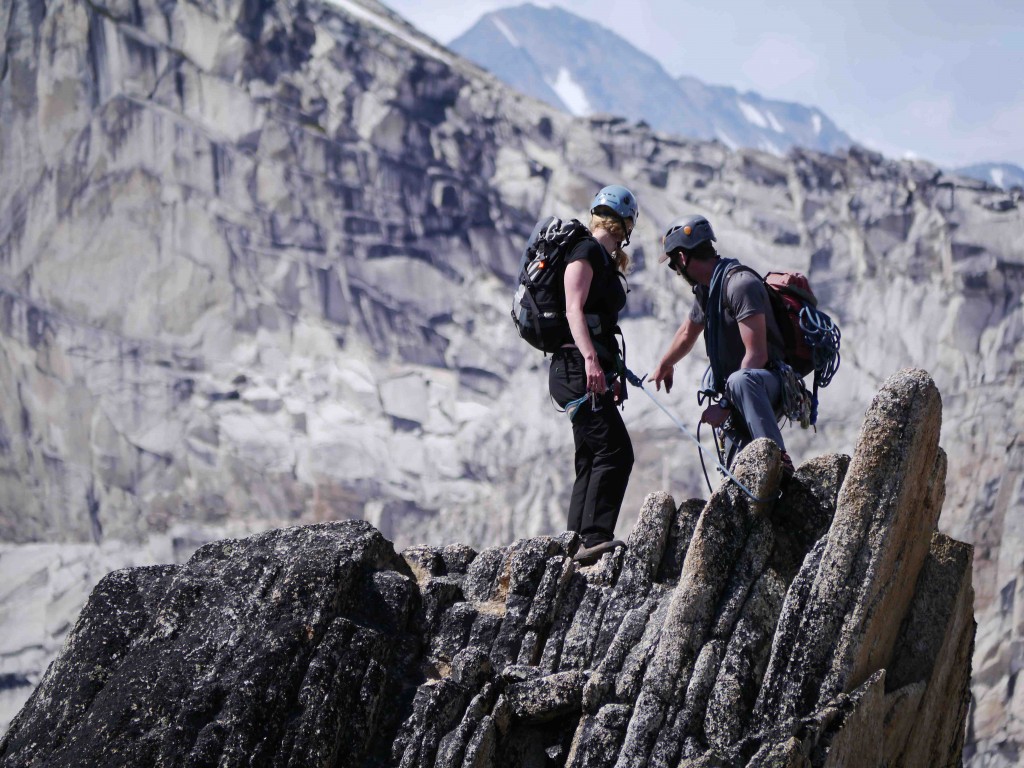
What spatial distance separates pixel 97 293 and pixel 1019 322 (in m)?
41.9

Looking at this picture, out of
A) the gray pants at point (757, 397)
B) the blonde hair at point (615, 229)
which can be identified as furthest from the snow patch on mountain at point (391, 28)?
the gray pants at point (757, 397)

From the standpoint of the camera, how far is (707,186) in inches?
2191

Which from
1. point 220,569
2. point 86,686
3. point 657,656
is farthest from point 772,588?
point 86,686

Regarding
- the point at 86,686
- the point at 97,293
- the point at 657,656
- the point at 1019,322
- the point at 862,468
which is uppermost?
the point at 1019,322

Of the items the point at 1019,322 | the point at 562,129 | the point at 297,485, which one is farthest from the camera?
the point at 562,129

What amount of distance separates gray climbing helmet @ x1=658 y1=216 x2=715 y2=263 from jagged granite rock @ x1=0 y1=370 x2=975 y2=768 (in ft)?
6.49

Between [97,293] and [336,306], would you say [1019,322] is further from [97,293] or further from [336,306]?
[97,293]

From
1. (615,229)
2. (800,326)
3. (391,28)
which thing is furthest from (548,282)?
(391,28)

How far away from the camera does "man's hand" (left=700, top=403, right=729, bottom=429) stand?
937cm

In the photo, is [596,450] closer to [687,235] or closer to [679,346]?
[679,346]

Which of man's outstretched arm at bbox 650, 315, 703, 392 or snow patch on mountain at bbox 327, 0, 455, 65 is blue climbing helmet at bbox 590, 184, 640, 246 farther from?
snow patch on mountain at bbox 327, 0, 455, 65

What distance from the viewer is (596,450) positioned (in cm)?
962

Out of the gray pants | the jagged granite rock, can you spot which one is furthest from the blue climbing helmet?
the jagged granite rock

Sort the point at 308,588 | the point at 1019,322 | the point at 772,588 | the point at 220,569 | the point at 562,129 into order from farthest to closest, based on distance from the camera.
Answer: the point at 562,129 → the point at 1019,322 → the point at 220,569 → the point at 308,588 → the point at 772,588
